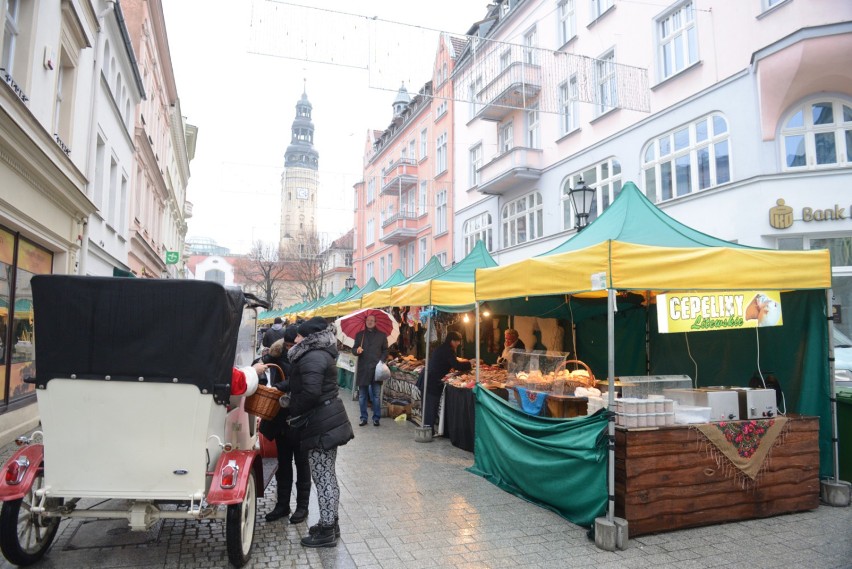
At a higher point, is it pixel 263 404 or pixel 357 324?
pixel 357 324

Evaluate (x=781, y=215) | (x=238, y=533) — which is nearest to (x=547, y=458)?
(x=238, y=533)

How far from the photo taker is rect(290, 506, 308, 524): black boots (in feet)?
16.9

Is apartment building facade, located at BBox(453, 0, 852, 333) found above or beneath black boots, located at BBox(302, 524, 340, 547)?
above

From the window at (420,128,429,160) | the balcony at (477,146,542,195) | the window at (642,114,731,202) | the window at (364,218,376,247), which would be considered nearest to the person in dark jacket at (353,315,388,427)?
the window at (642,114,731,202)

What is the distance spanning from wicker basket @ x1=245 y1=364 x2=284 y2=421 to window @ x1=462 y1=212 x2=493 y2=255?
1981cm

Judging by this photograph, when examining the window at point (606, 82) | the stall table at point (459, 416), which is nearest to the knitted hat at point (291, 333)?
the stall table at point (459, 416)

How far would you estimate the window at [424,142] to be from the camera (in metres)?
32.7

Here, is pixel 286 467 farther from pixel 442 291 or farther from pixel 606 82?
pixel 606 82

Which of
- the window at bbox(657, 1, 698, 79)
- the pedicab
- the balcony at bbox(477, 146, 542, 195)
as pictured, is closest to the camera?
the pedicab

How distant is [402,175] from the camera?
3312cm

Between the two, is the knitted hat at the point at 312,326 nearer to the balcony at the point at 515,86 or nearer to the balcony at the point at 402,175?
the balcony at the point at 515,86

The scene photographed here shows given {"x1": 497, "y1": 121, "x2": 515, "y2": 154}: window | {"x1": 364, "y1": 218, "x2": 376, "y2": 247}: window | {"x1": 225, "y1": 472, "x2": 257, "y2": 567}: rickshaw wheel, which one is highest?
{"x1": 497, "y1": 121, "x2": 515, "y2": 154}: window

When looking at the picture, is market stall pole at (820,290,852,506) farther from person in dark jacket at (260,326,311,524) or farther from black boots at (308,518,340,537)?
person in dark jacket at (260,326,311,524)

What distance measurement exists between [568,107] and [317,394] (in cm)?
1785
